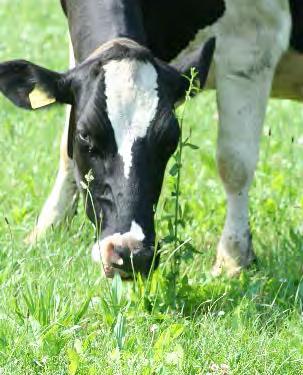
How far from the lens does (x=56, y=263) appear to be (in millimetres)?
5664

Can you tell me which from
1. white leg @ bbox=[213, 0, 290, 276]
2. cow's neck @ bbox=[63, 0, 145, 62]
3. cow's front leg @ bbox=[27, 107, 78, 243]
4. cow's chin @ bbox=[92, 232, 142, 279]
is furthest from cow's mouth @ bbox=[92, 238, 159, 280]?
cow's front leg @ bbox=[27, 107, 78, 243]

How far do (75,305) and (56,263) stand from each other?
0.51 meters

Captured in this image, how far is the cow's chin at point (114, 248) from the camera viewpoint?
5.09 metres

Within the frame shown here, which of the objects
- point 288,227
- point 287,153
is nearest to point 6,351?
point 288,227

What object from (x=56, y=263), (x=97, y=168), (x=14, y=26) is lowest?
(x=14, y=26)

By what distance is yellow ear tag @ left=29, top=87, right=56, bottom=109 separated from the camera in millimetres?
5582

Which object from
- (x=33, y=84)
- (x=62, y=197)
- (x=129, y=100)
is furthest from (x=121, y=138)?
(x=62, y=197)

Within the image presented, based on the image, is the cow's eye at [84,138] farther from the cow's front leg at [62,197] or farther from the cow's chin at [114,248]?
the cow's front leg at [62,197]

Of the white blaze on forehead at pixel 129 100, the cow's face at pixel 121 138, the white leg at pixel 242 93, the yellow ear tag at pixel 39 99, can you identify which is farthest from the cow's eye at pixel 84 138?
the white leg at pixel 242 93

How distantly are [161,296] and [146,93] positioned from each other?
2.92 ft

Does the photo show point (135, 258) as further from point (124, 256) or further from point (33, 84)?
point (33, 84)

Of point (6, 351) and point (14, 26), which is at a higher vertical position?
point (6, 351)

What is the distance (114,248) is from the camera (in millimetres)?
5105

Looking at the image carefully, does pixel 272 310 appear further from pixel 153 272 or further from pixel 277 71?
pixel 277 71
